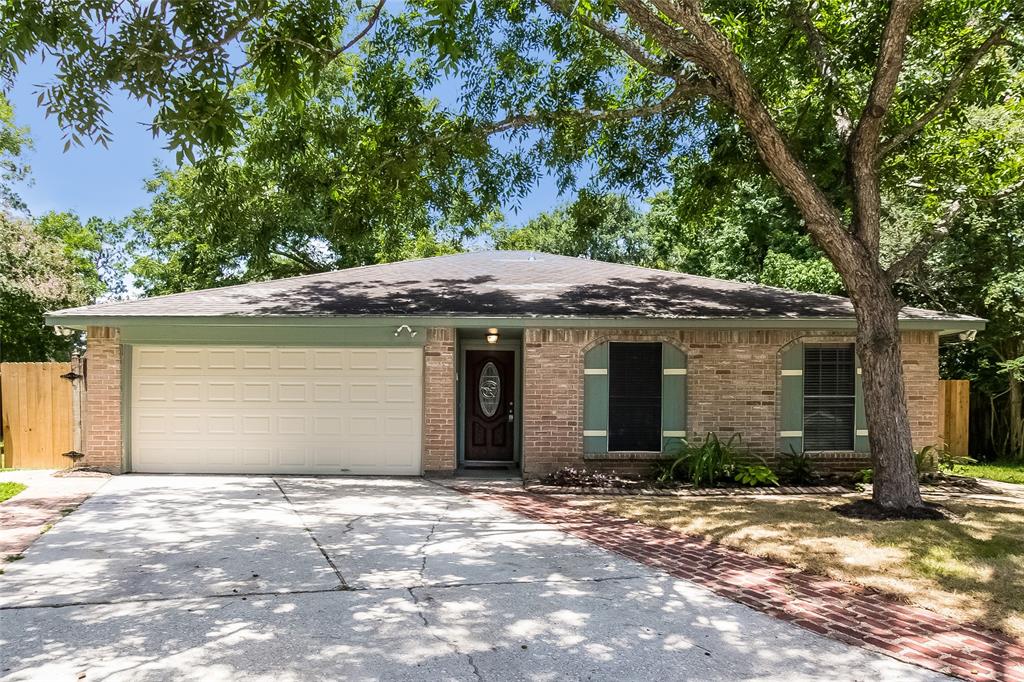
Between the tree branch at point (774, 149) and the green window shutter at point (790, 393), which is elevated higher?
the tree branch at point (774, 149)

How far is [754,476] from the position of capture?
377 inches

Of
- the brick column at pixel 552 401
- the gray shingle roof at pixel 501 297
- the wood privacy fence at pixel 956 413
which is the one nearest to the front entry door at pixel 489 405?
the gray shingle roof at pixel 501 297

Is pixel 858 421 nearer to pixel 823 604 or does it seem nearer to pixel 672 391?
pixel 672 391

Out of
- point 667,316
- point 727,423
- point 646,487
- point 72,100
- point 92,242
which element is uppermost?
point 92,242

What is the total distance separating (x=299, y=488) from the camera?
9078 mm

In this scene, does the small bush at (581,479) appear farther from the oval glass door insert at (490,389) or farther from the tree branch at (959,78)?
the tree branch at (959,78)

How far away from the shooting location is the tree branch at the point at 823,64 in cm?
925

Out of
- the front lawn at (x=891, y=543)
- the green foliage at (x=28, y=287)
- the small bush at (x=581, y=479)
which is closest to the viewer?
the front lawn at (x=891, y=543)

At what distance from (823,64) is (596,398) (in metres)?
5.53

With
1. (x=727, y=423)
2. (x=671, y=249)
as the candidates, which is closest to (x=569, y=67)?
(x=727, y=423)

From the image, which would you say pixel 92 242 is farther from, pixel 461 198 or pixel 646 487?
pixel 646 487

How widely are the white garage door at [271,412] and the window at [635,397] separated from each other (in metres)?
2.83

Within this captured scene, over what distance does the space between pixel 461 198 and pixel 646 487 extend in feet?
17.5

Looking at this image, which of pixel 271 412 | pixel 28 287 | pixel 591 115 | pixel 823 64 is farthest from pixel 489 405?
pixel 28 287
